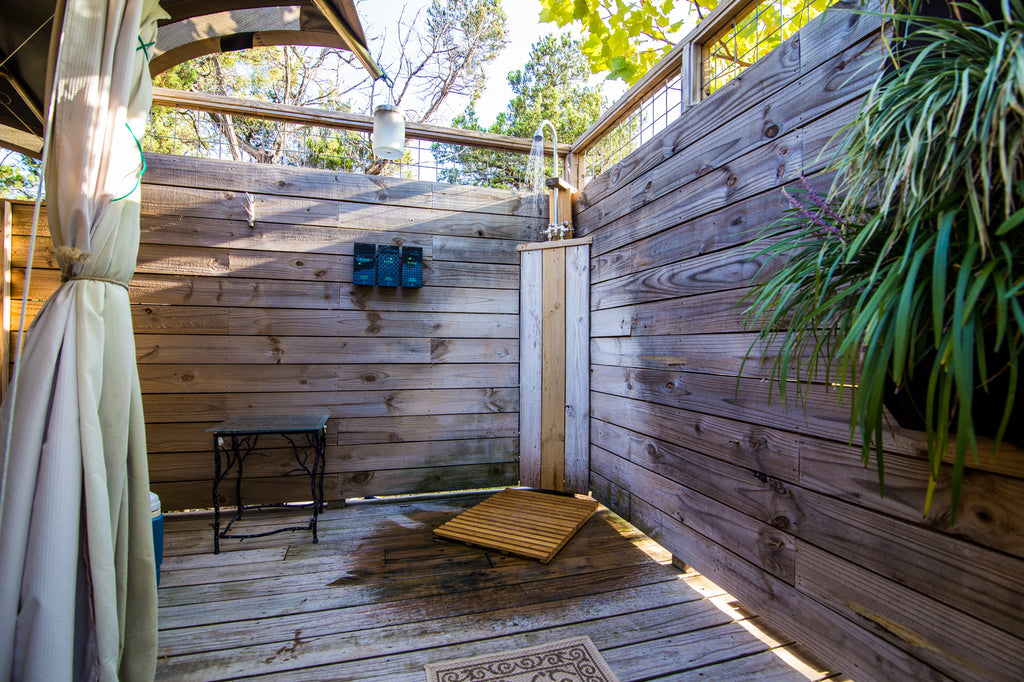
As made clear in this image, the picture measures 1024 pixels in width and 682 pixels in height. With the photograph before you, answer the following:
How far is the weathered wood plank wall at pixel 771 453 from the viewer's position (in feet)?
3.51

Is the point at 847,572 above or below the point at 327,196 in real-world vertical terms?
below

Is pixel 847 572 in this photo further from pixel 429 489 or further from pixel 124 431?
pixel 429 489

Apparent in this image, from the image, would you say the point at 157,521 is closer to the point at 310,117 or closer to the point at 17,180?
the point at 310,117

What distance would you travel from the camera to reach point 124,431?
1.38m

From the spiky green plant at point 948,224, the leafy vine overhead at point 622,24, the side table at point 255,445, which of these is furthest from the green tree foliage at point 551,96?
the spiky green plant at point 948,224

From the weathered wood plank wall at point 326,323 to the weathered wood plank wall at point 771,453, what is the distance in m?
0.91

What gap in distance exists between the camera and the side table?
228cm

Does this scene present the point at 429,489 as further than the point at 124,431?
Yes

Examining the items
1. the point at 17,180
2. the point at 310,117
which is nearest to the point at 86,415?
the point at 310,117

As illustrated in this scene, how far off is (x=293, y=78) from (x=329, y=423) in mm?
6885

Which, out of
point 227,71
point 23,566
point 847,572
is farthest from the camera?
point 227,71

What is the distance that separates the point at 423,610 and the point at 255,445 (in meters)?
1.51

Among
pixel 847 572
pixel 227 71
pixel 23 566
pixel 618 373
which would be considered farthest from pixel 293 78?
pixel 847 572

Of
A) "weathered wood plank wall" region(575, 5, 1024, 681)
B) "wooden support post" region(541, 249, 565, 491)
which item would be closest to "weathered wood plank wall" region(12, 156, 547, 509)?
"wooden support post" region(541, 249, 565, 491)
